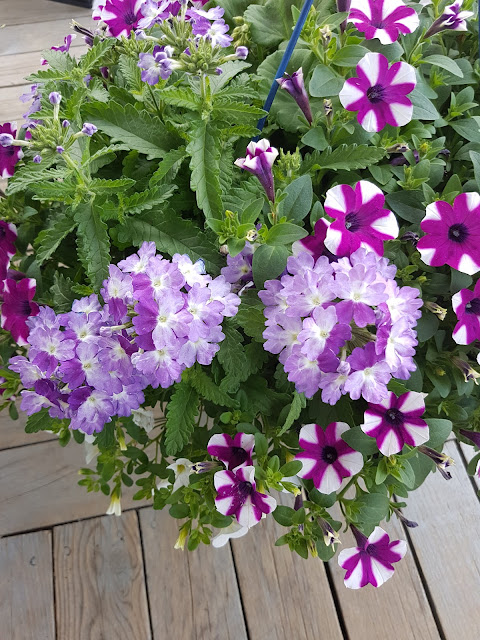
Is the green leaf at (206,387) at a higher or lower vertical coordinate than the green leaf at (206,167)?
lower

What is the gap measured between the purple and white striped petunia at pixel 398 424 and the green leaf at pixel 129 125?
1.29 ft

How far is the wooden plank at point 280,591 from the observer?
1.15 metres

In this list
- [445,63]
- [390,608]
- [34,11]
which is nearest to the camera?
[445,63]

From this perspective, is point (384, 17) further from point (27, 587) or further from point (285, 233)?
point (27, 587)

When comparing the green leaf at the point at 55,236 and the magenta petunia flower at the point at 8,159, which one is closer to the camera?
the green leaf at the point at 55,236

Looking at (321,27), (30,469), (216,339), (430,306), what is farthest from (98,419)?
(30,469)

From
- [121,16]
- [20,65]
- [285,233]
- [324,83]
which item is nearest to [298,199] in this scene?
[285,233]

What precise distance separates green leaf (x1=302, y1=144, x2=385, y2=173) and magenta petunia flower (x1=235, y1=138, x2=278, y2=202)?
0.10m

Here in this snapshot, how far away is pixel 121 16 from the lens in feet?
2.79

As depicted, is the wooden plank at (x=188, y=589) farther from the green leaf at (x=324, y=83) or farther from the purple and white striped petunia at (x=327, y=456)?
the green leaf at (x=324, y=83)

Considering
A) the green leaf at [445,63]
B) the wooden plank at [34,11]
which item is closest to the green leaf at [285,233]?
the green leaf at [445,63]

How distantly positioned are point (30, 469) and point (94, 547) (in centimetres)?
22

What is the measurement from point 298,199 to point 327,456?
31cm

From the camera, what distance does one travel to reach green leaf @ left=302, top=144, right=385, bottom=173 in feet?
2.43
